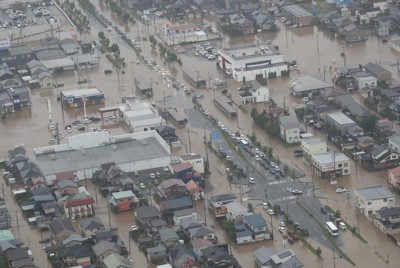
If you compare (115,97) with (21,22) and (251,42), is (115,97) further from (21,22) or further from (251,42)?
(21,22)

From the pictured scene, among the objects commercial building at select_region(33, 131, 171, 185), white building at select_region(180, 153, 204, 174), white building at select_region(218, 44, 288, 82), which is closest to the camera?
white building at select_region(180, 153, 204, 174)

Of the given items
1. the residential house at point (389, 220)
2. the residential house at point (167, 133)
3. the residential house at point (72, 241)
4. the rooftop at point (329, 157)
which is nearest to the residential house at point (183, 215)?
the residential house at point (72, 241)

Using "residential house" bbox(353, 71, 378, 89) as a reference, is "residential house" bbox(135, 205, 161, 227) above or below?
above

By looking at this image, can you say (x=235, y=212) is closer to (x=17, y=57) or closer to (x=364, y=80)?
(x=364, y=80)

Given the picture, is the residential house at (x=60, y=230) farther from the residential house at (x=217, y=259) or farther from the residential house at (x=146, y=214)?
the residential house at (x=217, y=259)

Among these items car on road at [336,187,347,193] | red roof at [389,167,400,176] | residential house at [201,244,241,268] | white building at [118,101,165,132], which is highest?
residential house at [201,244,241,268]

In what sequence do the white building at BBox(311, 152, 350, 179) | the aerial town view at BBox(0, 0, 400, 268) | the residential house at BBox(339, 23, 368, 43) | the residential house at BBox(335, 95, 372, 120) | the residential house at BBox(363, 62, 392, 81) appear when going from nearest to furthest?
1. the aerial town view at BBox(0, 0, 400, 268)
2. the white building at BBox(311, 152, 350, 179)
3. the residential house at BBox(335, 95, 372, 120)
4. the residential house at BBox(363, 62, 392, 81)
5. the residential house at BBox(339, 23, 368, 43)

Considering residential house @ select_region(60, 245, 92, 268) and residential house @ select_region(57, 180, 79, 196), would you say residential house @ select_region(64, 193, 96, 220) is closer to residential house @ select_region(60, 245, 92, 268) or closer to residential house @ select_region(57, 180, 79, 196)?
residential house @ select_region(57, 180, 79, 196)

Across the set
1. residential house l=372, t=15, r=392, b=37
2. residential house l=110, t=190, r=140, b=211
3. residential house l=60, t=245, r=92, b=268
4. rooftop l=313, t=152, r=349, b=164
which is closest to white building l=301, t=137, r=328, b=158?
rooftop l=313, t=152, r=349, b=164

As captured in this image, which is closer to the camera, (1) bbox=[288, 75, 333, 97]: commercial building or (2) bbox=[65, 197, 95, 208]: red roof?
(2) bbox=[65, 197, 95, 208]: red roof
